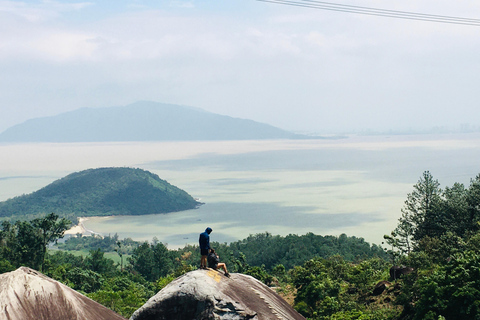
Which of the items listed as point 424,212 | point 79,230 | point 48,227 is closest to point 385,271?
point 424,212

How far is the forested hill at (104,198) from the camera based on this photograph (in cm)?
13300

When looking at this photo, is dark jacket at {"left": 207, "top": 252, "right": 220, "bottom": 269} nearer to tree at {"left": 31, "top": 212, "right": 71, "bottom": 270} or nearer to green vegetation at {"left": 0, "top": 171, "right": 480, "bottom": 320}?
green vegetation at {"left": 0, "top": 171, "right": 480, "bottom": 320}

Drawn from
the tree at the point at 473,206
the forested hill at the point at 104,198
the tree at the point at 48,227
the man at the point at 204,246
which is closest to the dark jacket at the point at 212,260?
the man at the point at 204,246

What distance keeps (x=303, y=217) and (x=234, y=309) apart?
98106 mm

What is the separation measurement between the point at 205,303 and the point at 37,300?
370cm

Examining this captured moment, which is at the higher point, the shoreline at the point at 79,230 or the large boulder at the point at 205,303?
the large boulder at the point at 205,303

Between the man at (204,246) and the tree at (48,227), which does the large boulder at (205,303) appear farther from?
the tree at (48,227)

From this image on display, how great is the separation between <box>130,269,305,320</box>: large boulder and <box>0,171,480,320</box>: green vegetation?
17.3ft

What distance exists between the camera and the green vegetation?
38.9 feet

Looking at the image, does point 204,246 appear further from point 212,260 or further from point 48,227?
point 48,227

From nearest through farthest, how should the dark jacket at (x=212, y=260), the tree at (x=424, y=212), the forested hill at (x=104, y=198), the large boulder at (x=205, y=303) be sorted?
the large boulder at (x=205, y=303) < the dark jacket at (x=212, y=260) < the tree at (x=424, y=212) < the forested hill at (x=104, y=198)

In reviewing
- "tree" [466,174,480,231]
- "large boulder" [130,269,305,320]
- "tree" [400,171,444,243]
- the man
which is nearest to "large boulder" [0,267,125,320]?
"large boulder" [130,269,305,320]

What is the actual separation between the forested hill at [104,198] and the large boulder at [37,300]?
123706 mm

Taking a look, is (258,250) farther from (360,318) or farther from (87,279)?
(360,318)
